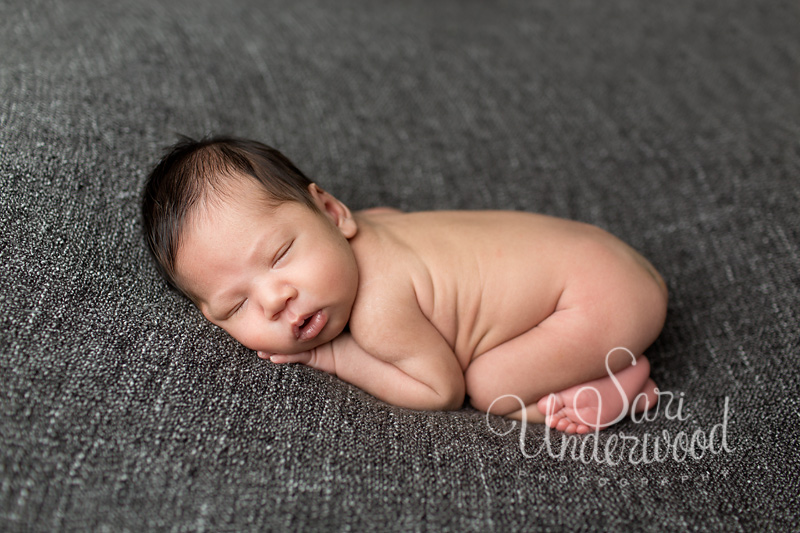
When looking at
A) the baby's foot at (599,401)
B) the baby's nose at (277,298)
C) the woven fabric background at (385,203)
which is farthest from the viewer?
the baby's foot at (599,401)

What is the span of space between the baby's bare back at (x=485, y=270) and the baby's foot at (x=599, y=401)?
0.49 feet

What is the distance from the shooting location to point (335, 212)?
1.20m

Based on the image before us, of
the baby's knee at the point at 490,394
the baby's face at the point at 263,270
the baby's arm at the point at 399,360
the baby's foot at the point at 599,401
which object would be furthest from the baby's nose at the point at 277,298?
the baby's foot at the point at 599,401

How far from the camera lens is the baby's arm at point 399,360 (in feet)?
3.70

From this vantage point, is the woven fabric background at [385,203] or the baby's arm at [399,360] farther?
the baby's arm at [399,360]

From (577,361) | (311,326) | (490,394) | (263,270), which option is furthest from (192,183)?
(577,361)

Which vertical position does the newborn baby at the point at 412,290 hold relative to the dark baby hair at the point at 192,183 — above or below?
below

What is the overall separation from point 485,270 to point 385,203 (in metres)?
0.45

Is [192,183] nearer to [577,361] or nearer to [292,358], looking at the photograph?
[292,358]

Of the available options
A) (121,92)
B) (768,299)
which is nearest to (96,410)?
(121,92)

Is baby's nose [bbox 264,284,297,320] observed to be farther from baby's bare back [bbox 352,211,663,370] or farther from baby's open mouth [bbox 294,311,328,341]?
baby's bare back [bbox 352,211,663,370]

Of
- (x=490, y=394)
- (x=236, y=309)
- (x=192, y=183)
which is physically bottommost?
(x=490, y=394)

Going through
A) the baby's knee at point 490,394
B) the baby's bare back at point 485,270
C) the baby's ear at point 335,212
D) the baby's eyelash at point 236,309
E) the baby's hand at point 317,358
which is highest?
the baby's ear at point 335,212

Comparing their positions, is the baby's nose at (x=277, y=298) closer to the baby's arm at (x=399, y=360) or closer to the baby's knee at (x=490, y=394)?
the baby's arm at (x=399, y=360)
